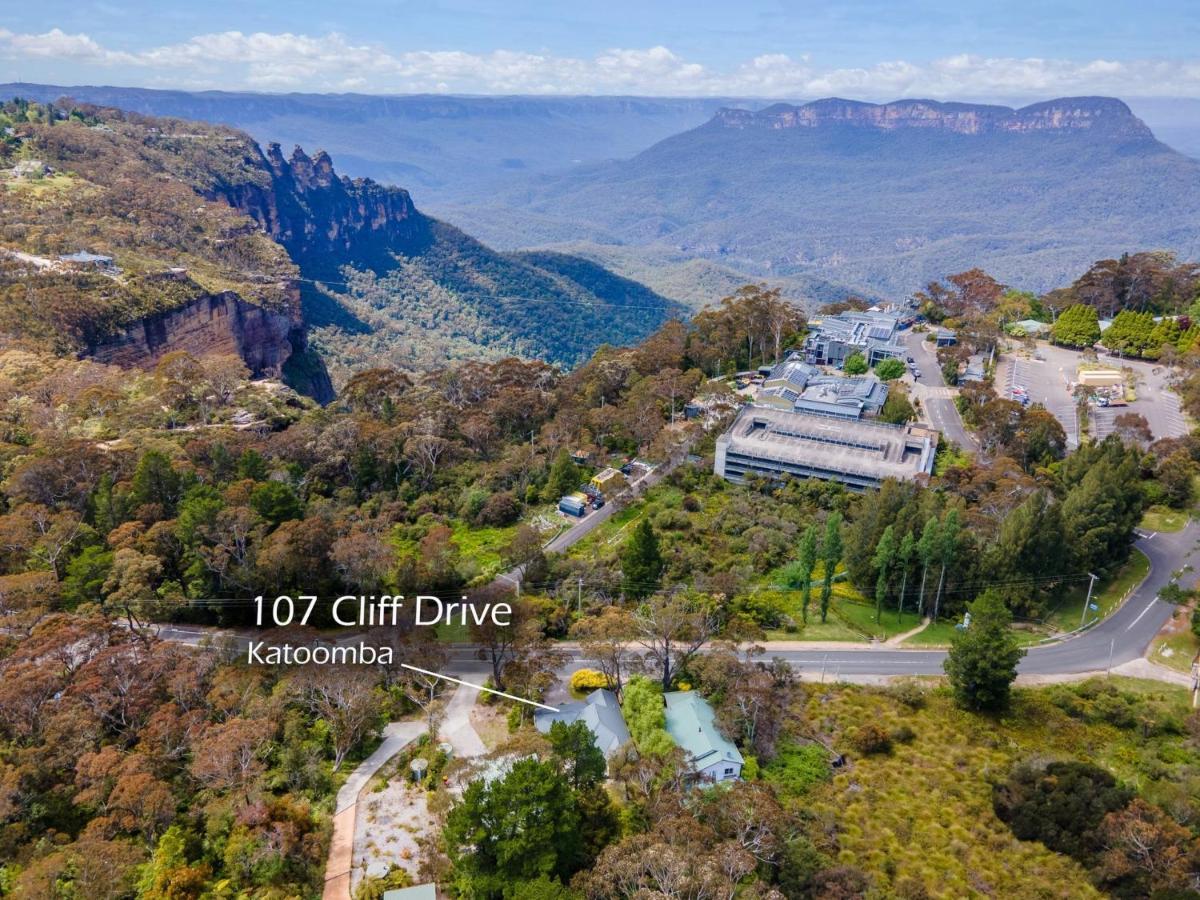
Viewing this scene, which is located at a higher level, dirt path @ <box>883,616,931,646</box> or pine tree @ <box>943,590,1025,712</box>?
pine tree @ <box>943,590,1025,712</box>

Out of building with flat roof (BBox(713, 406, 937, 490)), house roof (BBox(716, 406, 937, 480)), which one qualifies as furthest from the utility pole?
house roof (BBox(716, 406, 937, 480))

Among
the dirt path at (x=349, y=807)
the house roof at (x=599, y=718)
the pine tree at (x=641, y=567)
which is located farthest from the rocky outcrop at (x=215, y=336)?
the house roof at (x=599, y=718)

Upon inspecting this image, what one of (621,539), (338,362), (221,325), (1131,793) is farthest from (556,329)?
(1131,793)

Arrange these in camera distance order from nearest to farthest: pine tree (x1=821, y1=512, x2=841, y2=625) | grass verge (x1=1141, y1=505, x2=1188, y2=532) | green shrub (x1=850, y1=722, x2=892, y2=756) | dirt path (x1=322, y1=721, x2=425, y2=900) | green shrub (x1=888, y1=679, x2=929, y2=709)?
dirt path (x1=322, y1=721, x2=425, y2=900)
green shrub (x1=850, y1=722, x2=892, y2=756)
green shrub (x1=888, y1=679, x2=929, y2=709)
pine tree (x1=821, y1=512, x2=841, y2=625)
grass verge (x1=1141, y1=505, x2=1188, y2=532)

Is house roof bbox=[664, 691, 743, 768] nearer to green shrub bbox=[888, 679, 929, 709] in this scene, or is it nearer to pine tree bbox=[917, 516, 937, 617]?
green shrub bbox=[888, 679, 929, 709]

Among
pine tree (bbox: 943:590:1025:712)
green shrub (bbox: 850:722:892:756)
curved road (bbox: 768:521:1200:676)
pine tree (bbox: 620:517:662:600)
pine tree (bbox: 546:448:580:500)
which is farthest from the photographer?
pine tree (bbox: 546:448:580:500)

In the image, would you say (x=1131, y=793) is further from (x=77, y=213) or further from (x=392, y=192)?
(x=392, y=192)

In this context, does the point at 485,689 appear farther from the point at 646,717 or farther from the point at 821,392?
the point at 821,392
